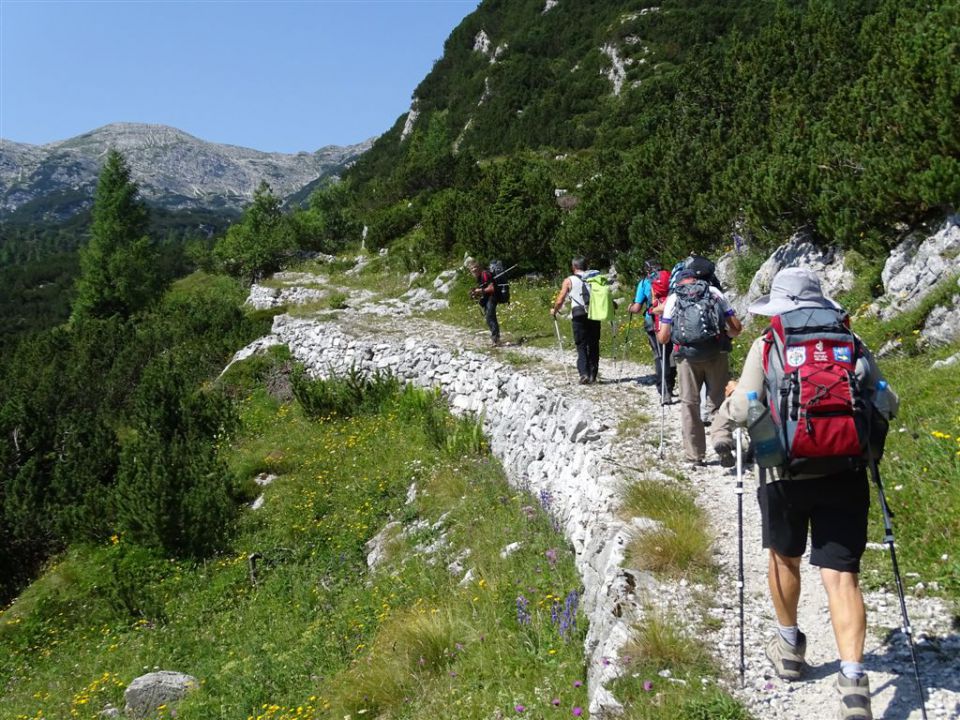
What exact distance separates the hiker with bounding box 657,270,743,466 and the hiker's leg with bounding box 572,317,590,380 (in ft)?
11.5

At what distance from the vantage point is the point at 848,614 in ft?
10.3

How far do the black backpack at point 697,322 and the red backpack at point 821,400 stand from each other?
3135 mm

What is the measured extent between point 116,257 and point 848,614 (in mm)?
49695

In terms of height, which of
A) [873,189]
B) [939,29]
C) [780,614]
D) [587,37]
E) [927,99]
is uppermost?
[587,37]

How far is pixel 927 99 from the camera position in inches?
382

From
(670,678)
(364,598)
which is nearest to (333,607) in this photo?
(364,598)

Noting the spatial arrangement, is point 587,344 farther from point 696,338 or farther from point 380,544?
point 380,544

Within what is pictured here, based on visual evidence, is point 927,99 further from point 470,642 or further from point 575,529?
point 470,642

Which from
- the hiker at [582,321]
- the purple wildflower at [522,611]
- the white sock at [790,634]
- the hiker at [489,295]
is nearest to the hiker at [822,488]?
the white sock at [790,634]

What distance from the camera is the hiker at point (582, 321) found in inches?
398

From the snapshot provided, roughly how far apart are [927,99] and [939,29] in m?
0.91

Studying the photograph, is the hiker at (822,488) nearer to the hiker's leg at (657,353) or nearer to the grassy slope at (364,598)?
the grassy slope at (364,598)

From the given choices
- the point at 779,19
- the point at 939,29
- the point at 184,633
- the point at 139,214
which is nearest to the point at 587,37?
the point at 139,214

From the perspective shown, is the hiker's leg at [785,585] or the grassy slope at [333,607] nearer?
the hiker's leg at [785,585]
